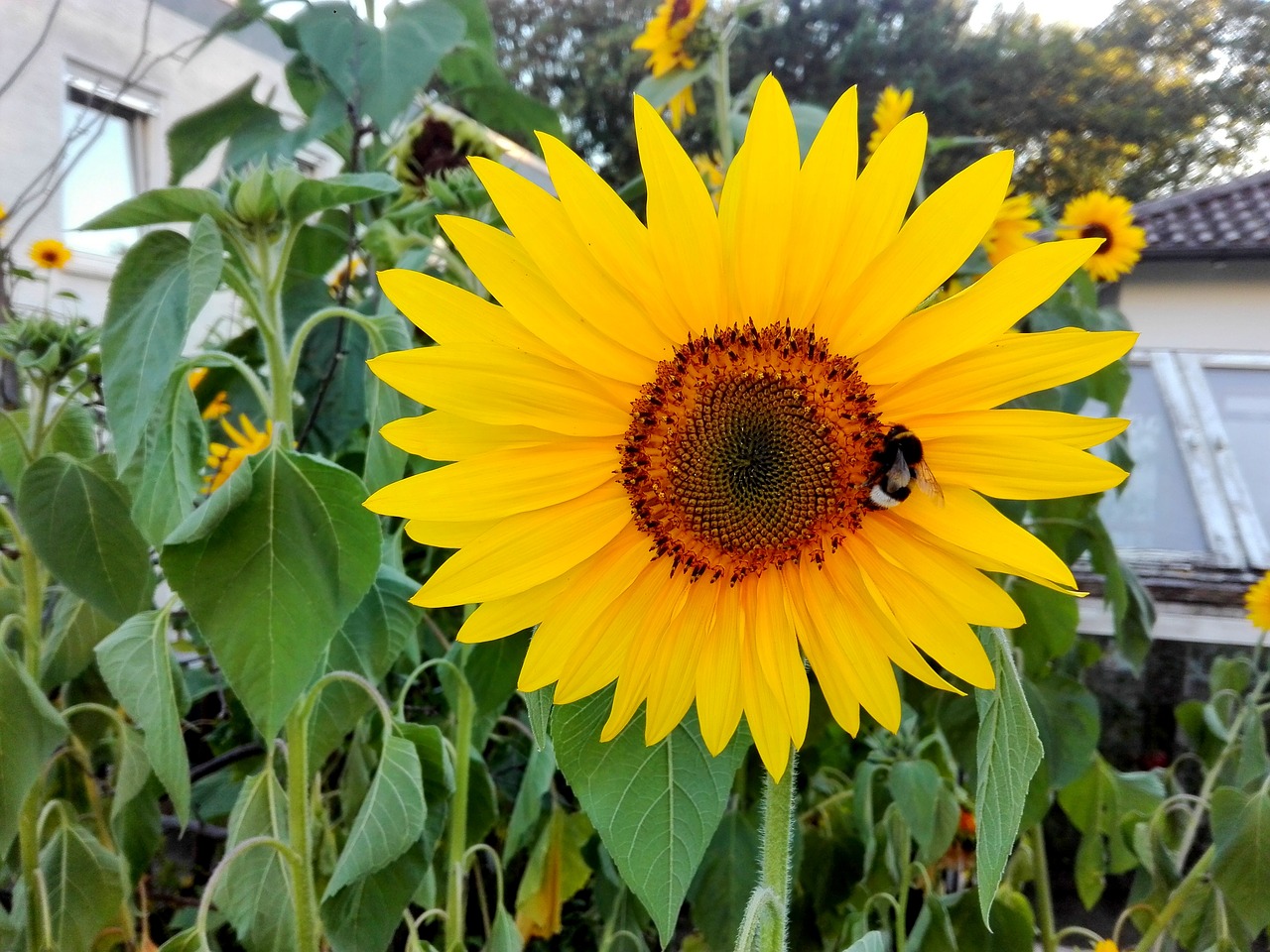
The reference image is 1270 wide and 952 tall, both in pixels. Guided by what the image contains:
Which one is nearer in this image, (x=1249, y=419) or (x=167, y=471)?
(x=167, y=471)

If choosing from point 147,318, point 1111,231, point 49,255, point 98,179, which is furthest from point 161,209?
point 98,179

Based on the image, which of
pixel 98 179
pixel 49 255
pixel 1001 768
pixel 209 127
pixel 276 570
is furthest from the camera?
pixel 98 179

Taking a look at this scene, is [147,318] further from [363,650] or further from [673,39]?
[673,39]

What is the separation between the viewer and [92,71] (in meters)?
3.25

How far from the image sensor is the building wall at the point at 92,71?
9.77 ft

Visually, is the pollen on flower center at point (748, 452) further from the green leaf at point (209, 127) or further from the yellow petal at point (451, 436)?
the green leaf at point (209, 127)

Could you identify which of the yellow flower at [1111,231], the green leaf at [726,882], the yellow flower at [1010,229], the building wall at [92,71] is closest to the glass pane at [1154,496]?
the yellow flower at [1111,231]

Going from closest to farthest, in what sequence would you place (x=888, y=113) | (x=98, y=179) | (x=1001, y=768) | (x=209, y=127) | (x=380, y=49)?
(x=1001, y=768) < (x=380, y=49) < (x=209, y=127) < (x=888, y=113) < (x=98, y=179)

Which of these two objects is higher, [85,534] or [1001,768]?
[85,534]

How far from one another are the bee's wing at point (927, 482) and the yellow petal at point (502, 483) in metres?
0.12

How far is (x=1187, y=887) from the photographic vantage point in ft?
2.31

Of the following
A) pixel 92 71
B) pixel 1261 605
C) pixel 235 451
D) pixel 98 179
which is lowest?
pixel 1261 605

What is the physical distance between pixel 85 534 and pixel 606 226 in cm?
40

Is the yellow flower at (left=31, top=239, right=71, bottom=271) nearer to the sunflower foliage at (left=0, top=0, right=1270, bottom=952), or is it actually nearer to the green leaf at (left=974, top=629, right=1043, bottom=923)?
the sunflower foliage at (left=0, top=0, right=1270, bottom=952)
